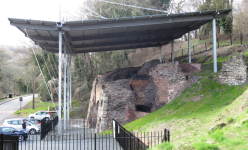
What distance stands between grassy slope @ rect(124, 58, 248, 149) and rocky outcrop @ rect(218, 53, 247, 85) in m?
0.61

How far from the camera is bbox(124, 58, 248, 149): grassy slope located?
6.33 meters

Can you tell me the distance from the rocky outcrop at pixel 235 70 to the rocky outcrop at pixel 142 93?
2.64 meters

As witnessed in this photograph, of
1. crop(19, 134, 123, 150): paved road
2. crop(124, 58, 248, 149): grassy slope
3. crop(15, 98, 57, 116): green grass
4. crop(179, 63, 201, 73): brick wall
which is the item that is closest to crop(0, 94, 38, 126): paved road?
crop(15, 98, 57, 116): green grass

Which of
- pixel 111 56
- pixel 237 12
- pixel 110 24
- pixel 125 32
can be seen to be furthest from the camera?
pixel 111 56

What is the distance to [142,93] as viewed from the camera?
69.6 feet

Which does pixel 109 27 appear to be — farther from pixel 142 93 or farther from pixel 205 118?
pixel 205 118

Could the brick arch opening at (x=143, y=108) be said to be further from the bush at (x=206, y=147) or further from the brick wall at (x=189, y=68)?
the bush at (x=206, y=147)

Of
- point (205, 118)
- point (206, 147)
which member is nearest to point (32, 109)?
point (205, 118)

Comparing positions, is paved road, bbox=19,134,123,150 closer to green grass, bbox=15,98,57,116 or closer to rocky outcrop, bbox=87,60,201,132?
rocky outcrop, bbox=87,60,201,132

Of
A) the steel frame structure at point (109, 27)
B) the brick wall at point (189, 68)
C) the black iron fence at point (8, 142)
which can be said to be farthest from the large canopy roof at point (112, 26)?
the black iron fence at point (8, 142)

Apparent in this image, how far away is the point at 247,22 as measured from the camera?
26.3 metres

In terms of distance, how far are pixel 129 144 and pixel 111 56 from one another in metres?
26.1

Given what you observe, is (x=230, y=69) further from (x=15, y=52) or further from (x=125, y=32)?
(x=15, y=52)

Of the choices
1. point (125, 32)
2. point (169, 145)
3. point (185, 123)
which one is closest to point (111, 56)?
point (125, 32)
